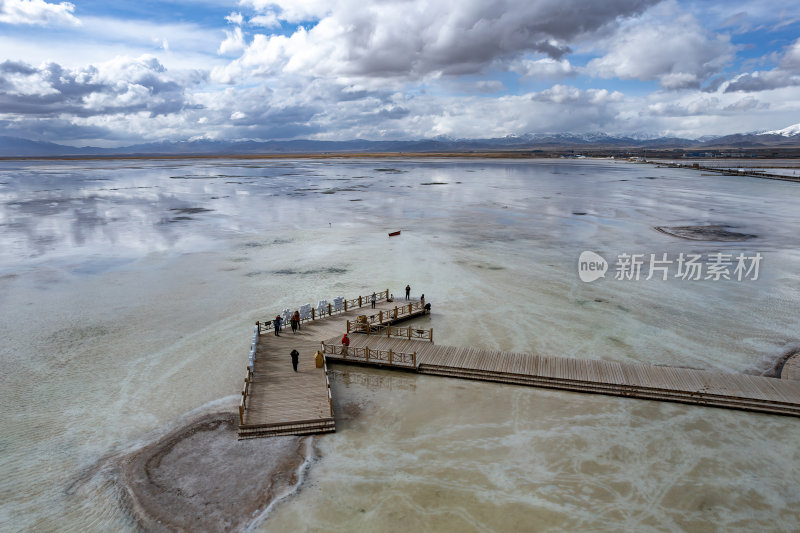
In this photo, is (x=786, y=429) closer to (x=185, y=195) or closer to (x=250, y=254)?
(x=250, y=254)

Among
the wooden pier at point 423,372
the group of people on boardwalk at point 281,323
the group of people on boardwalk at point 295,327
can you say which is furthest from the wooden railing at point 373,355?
the group of people on boardwalk at point 281,323

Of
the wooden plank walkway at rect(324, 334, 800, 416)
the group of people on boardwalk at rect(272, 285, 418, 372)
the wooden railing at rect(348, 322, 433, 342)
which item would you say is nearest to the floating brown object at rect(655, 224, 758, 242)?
the wooden plank walkway at rect(324, 334, 800, 416)

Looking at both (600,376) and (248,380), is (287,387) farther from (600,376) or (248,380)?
(600,376)

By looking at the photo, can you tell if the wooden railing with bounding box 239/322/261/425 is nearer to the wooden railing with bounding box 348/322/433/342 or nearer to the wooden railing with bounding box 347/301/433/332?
the wooden railing with bounding box 347/301/433/332

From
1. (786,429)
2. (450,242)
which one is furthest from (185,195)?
(786,429)

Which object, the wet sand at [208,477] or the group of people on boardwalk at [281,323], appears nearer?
the wet sand at [208,477]

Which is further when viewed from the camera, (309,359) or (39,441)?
(309,359)

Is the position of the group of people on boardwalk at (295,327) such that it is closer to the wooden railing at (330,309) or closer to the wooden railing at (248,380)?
the wooden railing at (330,309)
